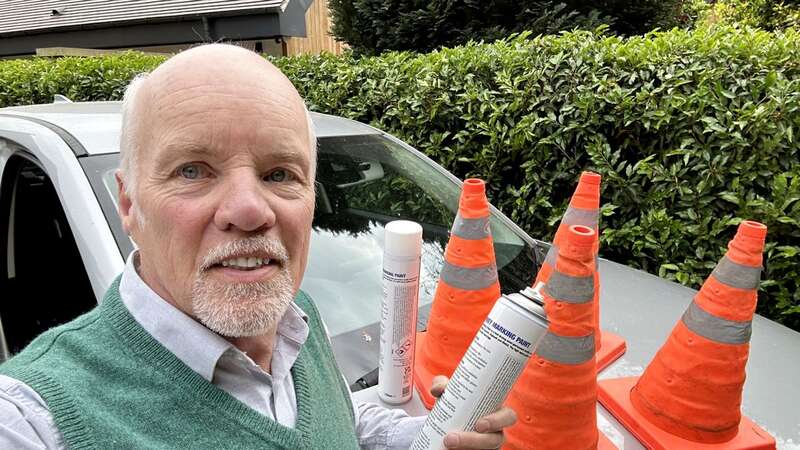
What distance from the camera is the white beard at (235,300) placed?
1082 millimetres

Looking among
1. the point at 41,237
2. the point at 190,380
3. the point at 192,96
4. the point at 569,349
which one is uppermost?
the point at 192,96

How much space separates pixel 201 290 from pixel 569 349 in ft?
3.18

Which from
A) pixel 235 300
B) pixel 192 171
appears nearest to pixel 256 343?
pixel 235 300

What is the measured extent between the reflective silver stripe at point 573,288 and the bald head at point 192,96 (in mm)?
822

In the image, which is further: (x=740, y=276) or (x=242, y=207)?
(x=740, y=276)

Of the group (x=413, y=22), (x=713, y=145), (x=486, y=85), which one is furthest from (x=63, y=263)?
(x=413, y=22)

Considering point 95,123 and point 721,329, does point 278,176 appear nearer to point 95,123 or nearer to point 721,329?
point 721,329

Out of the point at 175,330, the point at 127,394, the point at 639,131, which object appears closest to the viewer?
the point at 127,394

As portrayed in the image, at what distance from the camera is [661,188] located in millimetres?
3385

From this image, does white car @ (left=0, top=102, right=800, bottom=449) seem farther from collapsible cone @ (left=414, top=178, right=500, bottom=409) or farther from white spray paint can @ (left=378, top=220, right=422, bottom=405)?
collapsible cone @ (left=414, top=178, right=500, bottom=409)

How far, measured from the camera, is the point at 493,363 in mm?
1040

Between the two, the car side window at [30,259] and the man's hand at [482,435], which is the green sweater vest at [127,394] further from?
the car side window at [30,259]

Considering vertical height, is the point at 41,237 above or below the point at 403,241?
below

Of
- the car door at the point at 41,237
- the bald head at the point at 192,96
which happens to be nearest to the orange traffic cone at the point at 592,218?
the bald head at the point at 192,96
